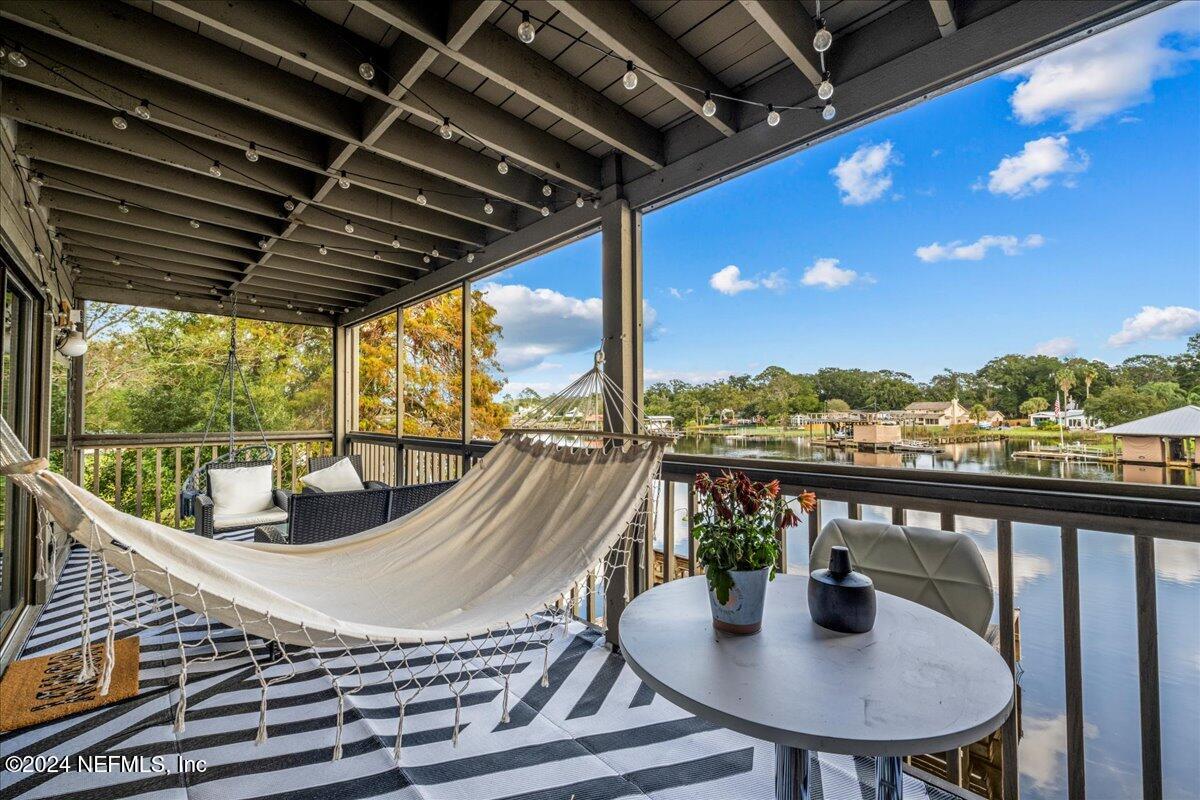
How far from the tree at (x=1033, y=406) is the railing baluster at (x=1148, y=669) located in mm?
431

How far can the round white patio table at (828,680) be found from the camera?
864 millimetres

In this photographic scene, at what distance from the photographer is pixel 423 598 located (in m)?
1.92

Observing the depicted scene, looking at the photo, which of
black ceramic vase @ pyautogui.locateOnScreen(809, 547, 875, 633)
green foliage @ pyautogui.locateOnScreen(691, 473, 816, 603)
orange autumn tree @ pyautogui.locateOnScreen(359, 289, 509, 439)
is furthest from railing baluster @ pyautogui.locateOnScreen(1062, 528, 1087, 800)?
orange autumn tree @ pyautogui.locateOnScreen(359, 289, 509, 439)

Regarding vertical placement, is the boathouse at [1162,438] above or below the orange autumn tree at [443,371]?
below

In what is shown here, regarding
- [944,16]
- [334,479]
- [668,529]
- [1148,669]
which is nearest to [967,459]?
[1148,669]

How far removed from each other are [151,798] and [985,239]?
3.13 m

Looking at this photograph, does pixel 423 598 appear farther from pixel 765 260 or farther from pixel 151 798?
pixel 765 260

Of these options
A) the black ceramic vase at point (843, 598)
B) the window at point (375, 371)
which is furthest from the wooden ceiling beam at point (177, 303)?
the black ceramic vase at point (843, 598)

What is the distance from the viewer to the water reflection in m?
1.45

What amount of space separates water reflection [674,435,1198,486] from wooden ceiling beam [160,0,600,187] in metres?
1.75

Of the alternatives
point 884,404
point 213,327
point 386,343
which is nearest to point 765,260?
point 884,404

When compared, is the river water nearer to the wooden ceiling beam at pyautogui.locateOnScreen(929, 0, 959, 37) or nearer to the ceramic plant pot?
the ceramic plant pot

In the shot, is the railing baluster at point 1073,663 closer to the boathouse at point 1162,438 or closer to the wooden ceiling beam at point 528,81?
the boathouse at point 1162,438

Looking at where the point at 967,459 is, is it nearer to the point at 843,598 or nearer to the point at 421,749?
the point at 843,598
